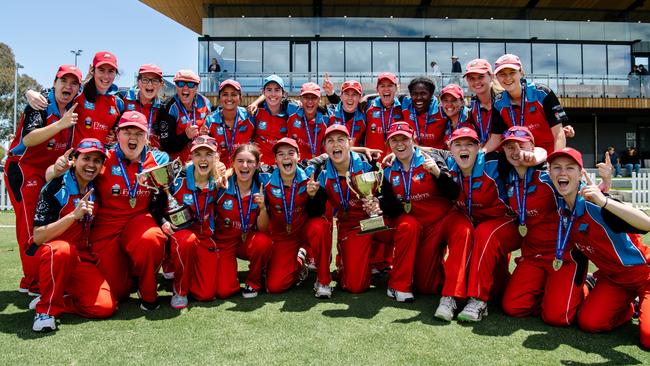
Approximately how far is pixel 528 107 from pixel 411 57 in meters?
19.2

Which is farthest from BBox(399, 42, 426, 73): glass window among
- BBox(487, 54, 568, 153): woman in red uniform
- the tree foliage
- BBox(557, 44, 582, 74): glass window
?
the tree foliage

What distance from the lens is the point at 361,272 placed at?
5254 millimetres

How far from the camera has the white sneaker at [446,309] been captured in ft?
13.7

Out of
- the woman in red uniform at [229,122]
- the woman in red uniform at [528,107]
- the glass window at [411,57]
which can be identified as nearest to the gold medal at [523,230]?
the woman in red uniform at [528,107]

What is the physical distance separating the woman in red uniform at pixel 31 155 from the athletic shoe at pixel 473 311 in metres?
4.42

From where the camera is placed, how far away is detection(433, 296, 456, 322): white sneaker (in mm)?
4185

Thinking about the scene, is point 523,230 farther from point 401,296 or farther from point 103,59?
point 103,59

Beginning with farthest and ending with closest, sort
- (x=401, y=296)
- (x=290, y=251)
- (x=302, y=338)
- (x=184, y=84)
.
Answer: (x=184, y=84) → (x=290, y=251) → (x=401, y=296) → (x=302, y=338)

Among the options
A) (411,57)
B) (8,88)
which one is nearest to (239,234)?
(411,57)

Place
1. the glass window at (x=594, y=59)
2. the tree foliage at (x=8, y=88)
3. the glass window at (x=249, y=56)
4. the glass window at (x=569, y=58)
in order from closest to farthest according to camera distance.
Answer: the glass window at (x=249, y=56), the glass window at (x=569, y=58), the glass window at (x=594, y=59), the tree foliage at (x=8, y=88)

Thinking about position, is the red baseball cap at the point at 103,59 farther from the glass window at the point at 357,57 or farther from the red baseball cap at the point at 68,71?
the glass window at the point at 357,57

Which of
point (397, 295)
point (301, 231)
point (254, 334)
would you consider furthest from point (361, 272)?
point (254, 334)

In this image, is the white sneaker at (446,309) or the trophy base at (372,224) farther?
the trophy base at (372,224)

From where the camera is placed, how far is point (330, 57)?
76.4 feet
